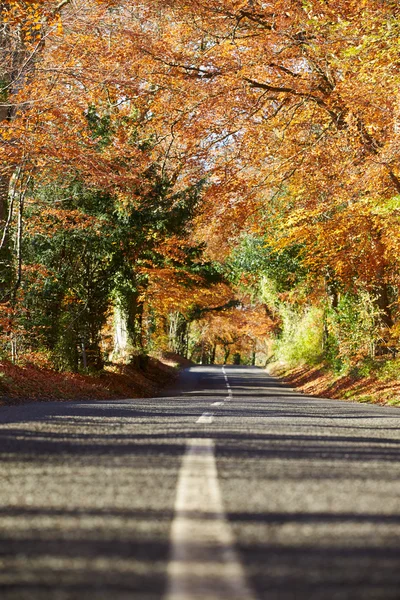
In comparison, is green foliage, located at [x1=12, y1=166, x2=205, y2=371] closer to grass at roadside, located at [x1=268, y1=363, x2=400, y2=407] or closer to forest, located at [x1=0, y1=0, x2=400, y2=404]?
forest, located at [x1=0, y1=0, x2=400, y2=404]

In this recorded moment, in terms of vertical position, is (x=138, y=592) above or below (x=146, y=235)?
below

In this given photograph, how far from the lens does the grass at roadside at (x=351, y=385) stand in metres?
20.7

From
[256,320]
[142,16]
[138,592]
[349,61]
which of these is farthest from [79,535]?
[256,320]

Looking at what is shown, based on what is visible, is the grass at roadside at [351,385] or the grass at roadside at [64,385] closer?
the grass at roadside at [64,385]

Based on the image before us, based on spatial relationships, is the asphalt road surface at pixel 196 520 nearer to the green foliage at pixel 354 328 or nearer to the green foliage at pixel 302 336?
the green foliage at pixel 354 328

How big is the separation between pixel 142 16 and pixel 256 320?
4269 centimetres

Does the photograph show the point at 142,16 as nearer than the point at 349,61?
No

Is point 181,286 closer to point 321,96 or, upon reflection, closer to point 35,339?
point 35,339

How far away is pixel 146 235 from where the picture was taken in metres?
25.9

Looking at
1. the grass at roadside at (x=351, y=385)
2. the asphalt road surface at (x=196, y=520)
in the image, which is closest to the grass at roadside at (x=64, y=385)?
the grass at roadside at (x=351, y=385)

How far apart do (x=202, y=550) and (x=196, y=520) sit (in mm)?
508

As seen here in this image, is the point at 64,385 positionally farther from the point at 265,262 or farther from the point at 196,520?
the point at 265,262

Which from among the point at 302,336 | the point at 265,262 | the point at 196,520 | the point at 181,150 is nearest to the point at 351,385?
the point at 181,150

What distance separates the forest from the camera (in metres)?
17.6
